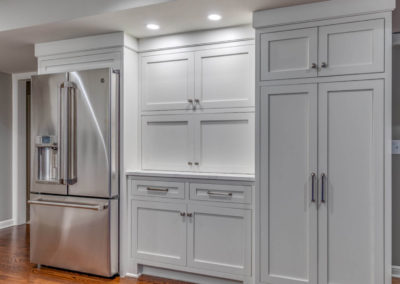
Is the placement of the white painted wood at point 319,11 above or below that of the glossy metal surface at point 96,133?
above

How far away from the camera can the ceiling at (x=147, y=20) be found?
2295mm

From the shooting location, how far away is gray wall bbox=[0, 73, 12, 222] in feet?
14.8

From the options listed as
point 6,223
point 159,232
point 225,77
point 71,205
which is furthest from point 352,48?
point 6,223

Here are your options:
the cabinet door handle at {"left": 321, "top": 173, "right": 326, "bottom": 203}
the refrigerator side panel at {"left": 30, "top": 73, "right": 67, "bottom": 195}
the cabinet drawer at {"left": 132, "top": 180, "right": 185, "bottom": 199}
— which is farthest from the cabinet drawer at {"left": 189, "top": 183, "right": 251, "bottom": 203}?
the refrigerator side panel at {"left": 30, "top": 73, "right": 67, "bottom": 195}

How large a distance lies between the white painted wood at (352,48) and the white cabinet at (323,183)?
0.10 m

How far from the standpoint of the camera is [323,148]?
2.25 meters

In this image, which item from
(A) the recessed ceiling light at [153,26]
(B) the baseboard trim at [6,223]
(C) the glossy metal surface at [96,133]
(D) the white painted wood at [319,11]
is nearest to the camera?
(D) the white painted wood at [319,11]

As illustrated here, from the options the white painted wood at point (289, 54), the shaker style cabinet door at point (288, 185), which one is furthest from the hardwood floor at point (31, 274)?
the white painted wood at point (289, 54)

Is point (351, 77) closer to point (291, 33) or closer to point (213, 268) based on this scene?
point (291, 33)

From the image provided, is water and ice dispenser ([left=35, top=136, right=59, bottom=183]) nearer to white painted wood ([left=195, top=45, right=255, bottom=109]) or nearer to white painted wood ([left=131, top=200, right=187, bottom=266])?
white painted wood ([left=131, top=200, right=187, bottom=266])

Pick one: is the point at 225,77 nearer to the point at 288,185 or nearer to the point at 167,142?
the point at 167,142

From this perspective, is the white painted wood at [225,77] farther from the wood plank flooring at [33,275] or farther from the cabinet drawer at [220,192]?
the wood plank flooring at [33,275]

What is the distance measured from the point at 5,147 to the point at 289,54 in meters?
4.05

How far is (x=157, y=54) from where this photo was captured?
300 cm
